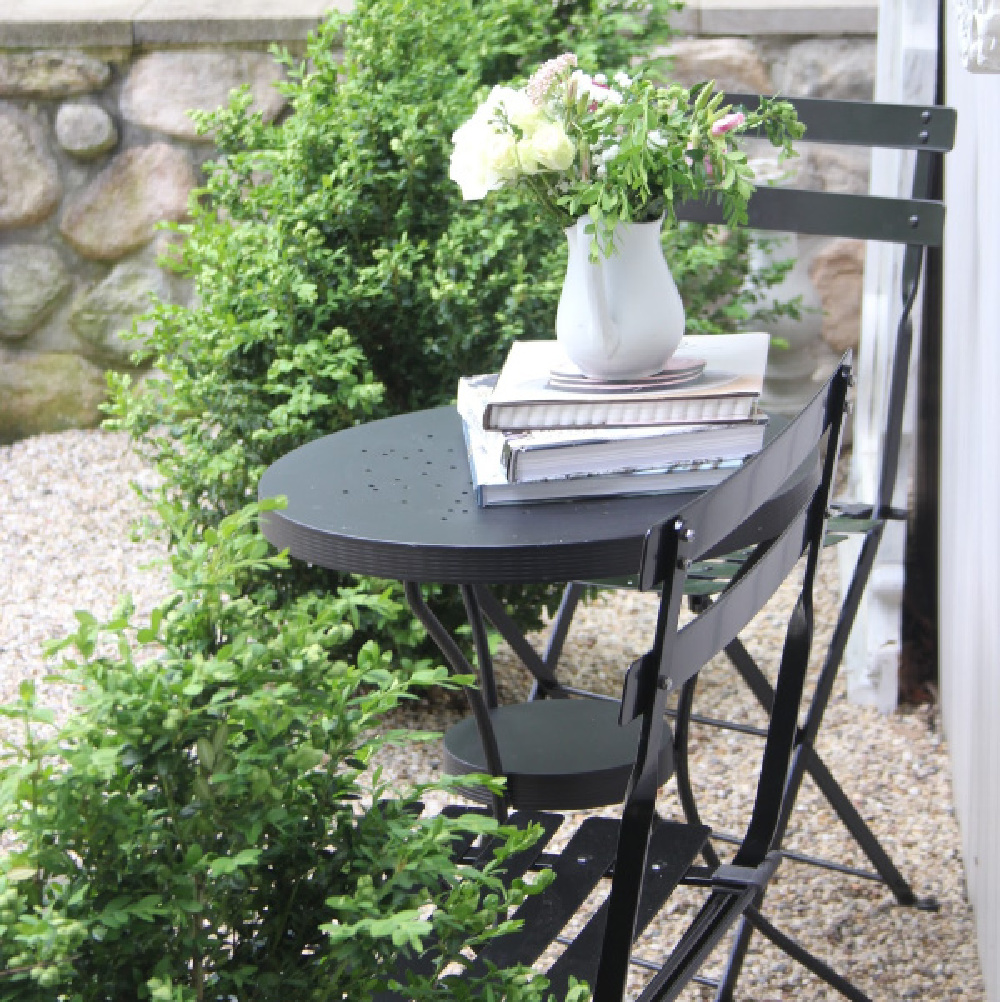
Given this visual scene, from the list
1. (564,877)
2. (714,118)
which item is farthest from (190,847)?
(714,118)

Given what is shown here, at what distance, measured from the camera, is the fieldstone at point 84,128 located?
15.4 ft

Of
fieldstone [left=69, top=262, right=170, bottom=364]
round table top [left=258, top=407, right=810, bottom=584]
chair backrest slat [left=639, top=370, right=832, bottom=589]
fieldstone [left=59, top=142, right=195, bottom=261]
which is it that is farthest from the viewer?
fieldstone [left=69, top=262, right=170, bottom=364]

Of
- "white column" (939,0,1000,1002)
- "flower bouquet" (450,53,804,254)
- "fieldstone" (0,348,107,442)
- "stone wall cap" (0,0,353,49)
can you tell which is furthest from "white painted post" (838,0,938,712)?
"fieldstone" (0,348,107,442)

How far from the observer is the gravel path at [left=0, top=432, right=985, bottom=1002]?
2426 mm

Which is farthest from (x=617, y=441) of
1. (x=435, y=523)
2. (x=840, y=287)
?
(x=840, y=287)

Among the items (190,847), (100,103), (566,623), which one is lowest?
(566,623)

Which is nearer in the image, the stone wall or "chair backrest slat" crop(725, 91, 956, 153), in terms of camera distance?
"chair backrest slat" crop(725, 91, 956, 153)

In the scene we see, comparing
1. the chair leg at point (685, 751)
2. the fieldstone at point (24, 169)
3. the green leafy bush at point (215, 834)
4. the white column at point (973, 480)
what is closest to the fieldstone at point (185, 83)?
the fieldstone at point (24, 169)

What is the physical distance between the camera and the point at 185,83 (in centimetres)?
471

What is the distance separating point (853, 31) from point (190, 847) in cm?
389

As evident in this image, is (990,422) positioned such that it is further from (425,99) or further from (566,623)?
(425,99)

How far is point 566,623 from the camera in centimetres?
289

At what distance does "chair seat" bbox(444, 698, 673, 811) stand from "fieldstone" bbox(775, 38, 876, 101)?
9.01 ft

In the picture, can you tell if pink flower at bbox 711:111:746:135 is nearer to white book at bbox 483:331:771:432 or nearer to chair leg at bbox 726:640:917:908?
white book at bbox 483:331:771:432
